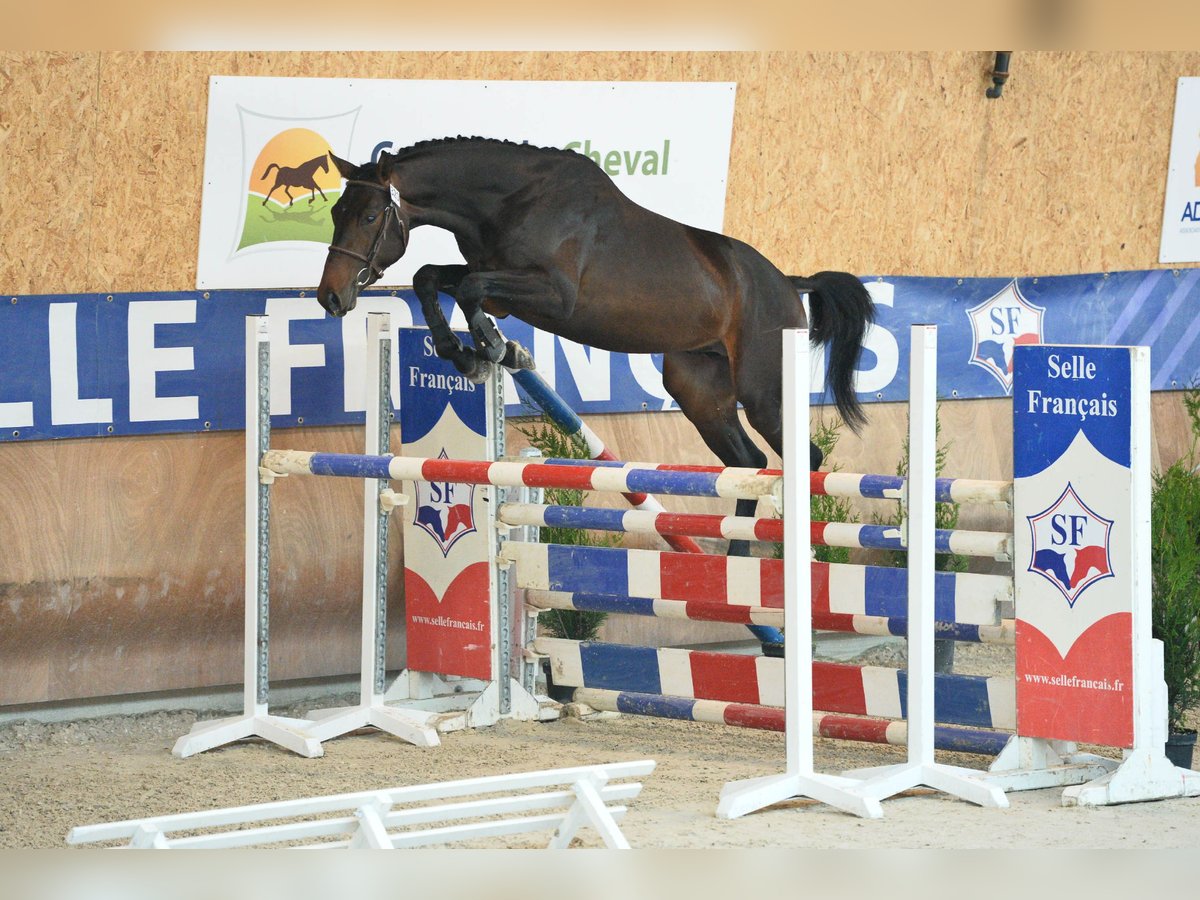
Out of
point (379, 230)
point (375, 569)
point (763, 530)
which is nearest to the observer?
point (763, 530)

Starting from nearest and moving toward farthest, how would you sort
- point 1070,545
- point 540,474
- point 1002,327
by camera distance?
point 1070,545 → point 540,474 → point 1002,327

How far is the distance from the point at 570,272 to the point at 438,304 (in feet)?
1.25

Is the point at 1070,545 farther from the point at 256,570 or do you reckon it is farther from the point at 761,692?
the point at 256,570

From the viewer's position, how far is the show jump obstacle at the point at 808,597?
128 inches

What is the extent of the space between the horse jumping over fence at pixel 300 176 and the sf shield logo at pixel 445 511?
41.1 inches

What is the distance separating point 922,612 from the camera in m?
3.33

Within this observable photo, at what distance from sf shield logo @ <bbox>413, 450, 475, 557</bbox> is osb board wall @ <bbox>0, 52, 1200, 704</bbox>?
1.76 feet

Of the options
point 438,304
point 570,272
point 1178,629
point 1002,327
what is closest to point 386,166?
point 438,304

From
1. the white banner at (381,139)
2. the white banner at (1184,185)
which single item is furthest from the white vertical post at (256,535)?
the white banner at (1184,185)

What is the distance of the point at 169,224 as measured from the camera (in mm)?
4574

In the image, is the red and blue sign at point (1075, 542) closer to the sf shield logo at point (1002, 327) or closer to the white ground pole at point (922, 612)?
the white ground pole at point (922, 612)

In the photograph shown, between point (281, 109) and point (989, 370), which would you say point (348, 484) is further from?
point (989, 370)

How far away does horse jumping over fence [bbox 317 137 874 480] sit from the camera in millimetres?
3838

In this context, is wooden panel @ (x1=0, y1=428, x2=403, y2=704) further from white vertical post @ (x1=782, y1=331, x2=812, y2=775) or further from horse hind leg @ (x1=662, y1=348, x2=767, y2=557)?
white vertical post @ (x1=782, y1=331, x2=812, y2=775)
